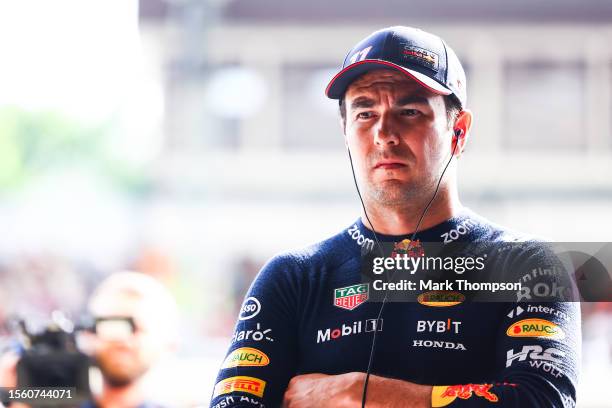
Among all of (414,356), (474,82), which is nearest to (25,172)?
(474,82)

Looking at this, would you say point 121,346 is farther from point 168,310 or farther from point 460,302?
point 460,302

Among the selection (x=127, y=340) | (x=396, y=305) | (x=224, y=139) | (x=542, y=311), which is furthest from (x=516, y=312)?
(x=224, y=139)

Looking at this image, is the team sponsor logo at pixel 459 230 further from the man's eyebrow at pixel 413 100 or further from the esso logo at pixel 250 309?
the esso logo at pixel 250 309

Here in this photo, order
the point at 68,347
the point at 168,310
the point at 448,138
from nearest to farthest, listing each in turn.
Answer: the point at 448,138 → the point at 68,347 → the point at 168,310

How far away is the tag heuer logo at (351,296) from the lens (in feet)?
5.24

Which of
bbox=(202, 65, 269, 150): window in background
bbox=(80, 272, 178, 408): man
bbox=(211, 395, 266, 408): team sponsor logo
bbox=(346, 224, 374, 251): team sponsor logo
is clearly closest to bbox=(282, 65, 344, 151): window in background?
bbox=(202, 65, 269, 150): window in background

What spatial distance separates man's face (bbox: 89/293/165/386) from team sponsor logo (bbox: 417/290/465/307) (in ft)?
3.57

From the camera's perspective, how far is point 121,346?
229 cm

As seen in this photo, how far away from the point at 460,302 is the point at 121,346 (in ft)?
3.88

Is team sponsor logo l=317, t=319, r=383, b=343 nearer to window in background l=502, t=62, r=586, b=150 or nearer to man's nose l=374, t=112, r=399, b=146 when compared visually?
man's nose l=374, t=112, r=399, b=146

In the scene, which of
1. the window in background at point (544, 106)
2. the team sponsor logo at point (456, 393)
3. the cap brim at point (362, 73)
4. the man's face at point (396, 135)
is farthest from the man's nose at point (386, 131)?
the window in background at point (544, 106)

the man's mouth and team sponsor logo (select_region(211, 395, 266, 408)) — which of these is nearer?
team sponsor logo (select_region(211, 395, 266, 408))

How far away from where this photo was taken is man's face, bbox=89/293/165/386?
7.43 feet

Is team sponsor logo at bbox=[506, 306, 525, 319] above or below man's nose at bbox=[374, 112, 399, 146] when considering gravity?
below
